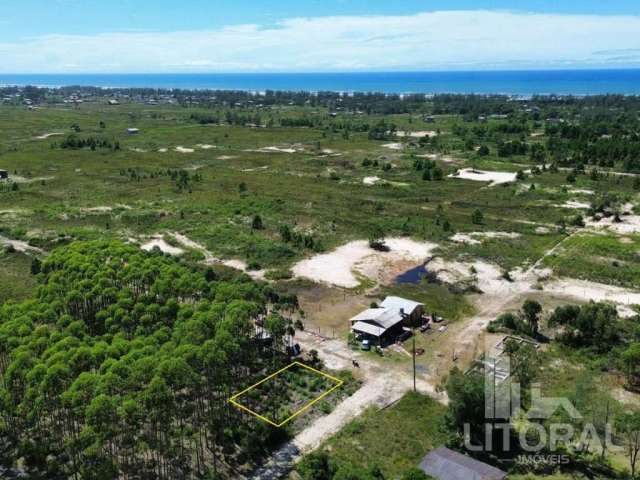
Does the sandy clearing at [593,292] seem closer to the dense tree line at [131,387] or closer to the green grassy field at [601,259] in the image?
Result: the green grassy field at [601,259]

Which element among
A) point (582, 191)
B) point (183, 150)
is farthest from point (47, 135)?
point (582, 191)

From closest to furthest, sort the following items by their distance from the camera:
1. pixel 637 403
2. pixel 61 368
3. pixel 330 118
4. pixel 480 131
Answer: pixel 61 368
pixel 637 403
pixel 480 131
pixel 330 118

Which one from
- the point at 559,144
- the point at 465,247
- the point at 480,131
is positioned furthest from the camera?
the point at 480,131

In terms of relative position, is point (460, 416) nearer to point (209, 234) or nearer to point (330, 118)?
point (209, 234)

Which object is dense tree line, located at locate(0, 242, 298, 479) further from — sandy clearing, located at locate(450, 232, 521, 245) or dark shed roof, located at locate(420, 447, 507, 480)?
sandy clearing, located at locate(450, 232, 521, 245)

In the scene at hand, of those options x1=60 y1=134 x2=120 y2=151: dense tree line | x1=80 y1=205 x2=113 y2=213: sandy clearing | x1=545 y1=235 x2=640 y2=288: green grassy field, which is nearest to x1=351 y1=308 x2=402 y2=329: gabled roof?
x1=545 y1=235 x2=640 y2=288: green grassy field

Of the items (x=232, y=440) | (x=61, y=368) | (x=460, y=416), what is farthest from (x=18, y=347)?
(x=460, y=416)
